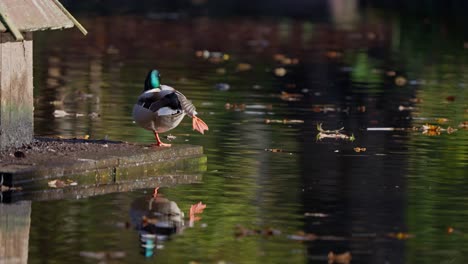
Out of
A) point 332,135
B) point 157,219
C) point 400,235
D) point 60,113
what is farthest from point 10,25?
point 60,113

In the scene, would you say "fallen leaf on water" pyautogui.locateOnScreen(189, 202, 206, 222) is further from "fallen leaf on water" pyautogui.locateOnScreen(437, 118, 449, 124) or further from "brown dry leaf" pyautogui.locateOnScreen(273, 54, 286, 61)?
"brown dry leaf" pyautogui.locateOnScreen(273, 54, 286, 61)

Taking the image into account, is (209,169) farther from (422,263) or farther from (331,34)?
(331,34)

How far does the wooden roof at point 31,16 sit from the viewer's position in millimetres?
13805

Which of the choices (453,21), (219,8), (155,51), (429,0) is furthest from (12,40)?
(429,0)

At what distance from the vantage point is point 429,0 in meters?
62.3

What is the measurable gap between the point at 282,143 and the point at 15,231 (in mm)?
6323

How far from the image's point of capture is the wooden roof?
13805mm

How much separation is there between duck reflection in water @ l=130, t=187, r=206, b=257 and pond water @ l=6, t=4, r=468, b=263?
0.07 m

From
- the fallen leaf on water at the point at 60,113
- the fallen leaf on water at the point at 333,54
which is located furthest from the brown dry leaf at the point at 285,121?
the fallen leaf on water at the point at 333,54

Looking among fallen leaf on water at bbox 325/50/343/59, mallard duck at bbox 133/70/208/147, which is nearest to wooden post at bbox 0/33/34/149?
mallard duck at bbox 133/70/208/147

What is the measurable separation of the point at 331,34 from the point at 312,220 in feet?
94.2

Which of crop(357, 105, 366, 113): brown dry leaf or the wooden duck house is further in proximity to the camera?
crop(357, 105, 366, 113): brown dry leaf

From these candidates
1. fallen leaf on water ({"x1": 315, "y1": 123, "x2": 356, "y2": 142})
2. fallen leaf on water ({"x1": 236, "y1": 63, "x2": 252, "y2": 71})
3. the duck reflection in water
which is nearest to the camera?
the duck reflection in water

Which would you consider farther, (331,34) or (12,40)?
(331,34)
